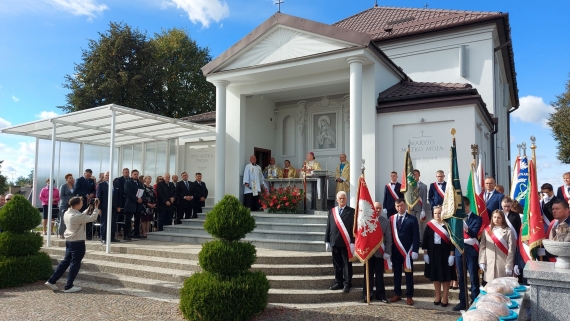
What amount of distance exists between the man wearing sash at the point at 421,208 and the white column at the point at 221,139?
20.5 feet

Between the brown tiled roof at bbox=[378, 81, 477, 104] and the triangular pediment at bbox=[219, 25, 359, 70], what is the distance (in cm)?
193

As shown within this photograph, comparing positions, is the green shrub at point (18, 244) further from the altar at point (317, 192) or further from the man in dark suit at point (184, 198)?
the altar at point (317, 192)

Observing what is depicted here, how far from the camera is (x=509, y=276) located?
691 centimetres

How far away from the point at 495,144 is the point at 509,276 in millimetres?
12637

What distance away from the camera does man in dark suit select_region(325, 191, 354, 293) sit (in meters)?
8.21

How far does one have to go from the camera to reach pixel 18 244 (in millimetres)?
9234

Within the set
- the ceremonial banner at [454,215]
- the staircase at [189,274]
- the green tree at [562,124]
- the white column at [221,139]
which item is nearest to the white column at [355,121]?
the staircase at [189,274]

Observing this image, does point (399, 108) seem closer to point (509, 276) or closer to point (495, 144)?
point (509, 276)

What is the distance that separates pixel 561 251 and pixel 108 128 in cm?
1233

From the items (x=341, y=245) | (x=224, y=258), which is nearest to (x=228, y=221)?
(x=224, y=258)

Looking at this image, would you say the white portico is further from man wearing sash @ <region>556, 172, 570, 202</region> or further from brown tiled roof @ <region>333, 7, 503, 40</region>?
brown tiled roof @ <region>333, 7, 503, 40</region>

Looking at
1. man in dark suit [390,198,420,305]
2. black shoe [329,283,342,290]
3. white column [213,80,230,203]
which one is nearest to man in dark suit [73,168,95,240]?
white column [213,80,230,203]

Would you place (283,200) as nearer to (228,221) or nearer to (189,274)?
(189,274)

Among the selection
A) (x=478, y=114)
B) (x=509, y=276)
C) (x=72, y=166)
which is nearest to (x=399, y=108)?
(x=478, y=114)
